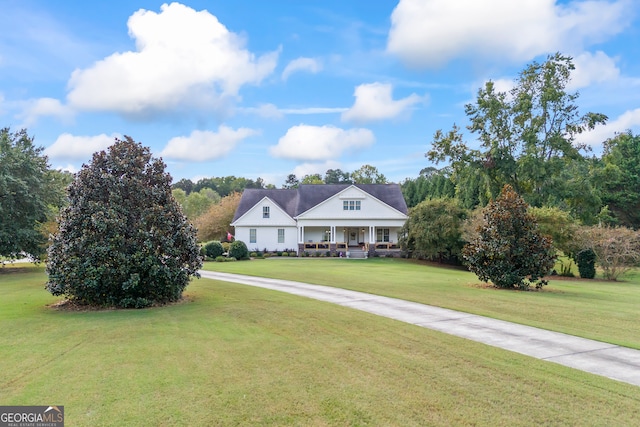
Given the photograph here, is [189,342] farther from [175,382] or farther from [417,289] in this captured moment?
[417,289]

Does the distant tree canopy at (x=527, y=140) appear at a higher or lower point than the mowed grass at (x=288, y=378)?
higher

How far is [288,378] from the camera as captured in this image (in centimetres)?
532

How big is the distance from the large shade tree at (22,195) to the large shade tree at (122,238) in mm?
15035

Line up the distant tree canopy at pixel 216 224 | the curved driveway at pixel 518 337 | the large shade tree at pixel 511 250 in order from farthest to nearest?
the distant tree canopy at pixel 216 224 → the large shade tree at pixel 511 250 → the curved driveway at pixel 518 337

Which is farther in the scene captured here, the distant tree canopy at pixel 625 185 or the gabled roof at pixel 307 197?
the gabled roof at pixel 307 197

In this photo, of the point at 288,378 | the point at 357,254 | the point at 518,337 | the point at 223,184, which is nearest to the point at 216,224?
the point at 357,254

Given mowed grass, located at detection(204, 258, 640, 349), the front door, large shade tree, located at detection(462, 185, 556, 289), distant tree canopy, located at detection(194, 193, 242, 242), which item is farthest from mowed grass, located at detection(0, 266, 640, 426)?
distant tree canopy, located at detection(194, 193, 242, 242)

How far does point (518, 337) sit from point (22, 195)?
25888 millimetres

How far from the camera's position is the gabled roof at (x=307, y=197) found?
1614 inches

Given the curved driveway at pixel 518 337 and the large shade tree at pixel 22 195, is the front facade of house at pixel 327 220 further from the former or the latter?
the curved driveway at pixel 518 337

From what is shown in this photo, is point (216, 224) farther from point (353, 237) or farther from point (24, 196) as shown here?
point (24, 196)

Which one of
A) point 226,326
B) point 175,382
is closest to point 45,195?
point 226,326

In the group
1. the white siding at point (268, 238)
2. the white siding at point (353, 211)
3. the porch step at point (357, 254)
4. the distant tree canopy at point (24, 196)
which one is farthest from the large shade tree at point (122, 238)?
the white siding at point (268, 238)

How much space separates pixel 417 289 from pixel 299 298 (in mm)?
4285
